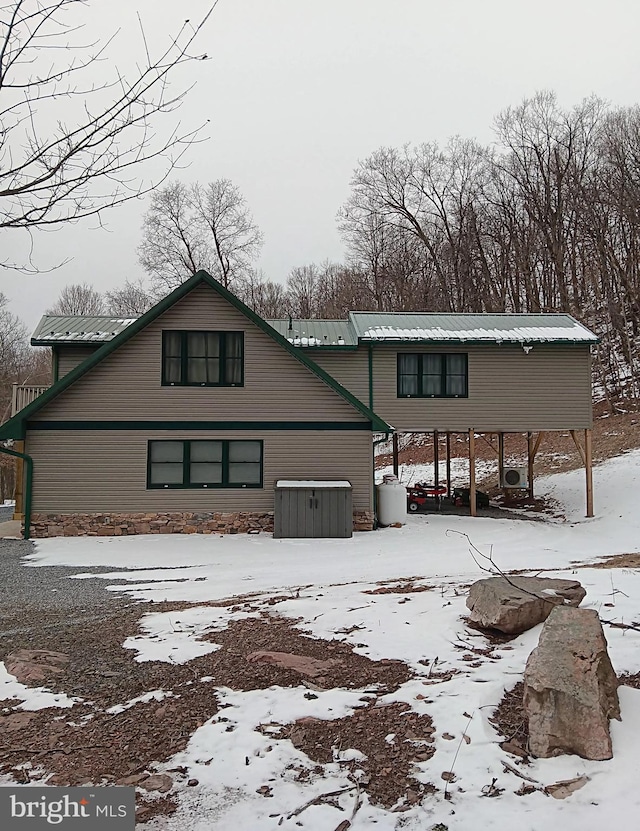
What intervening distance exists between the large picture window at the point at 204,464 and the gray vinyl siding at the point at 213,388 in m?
0.69

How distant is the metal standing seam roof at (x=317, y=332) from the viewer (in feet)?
63.0

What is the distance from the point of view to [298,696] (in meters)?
5.03

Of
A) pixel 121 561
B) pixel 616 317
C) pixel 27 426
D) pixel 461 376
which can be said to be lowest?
pixel 121 561

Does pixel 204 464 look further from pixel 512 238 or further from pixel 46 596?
pixel 512 238

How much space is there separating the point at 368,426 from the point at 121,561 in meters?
6.78

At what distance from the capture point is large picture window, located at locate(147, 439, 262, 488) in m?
16.7

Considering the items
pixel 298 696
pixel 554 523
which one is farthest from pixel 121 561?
pixel 554 523

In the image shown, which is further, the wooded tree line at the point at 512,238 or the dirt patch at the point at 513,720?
the wooded tree line at the point at 512,238

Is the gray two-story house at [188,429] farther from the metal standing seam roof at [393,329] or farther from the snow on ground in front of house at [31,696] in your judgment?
the snow on ground in front of house at [31,696]

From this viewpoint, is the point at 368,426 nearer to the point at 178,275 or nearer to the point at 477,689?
the point at 477,689

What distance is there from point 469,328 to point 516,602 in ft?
48.4

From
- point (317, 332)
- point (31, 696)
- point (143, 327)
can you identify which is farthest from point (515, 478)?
point (31, 696)

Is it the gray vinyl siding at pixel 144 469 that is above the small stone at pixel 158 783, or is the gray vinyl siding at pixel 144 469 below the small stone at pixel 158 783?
above

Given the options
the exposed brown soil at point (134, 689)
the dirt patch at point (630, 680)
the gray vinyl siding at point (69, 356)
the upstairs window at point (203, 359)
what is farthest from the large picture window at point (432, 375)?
the dirt patch at point (630, 680)
